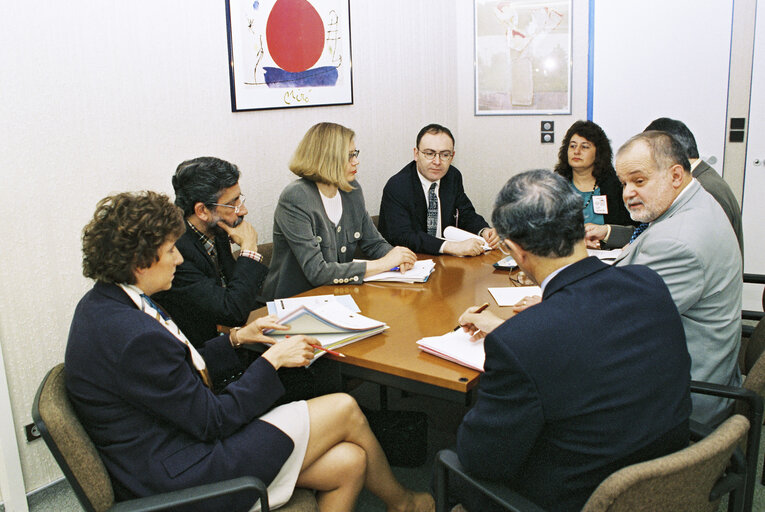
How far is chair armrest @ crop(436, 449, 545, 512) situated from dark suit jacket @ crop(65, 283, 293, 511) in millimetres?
485

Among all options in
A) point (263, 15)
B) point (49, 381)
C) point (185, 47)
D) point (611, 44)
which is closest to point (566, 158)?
point (611, 44)

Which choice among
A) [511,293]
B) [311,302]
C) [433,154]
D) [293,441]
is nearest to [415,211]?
[433,154]

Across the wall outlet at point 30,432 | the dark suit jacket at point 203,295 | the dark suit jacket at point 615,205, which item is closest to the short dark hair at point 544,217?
the dark suit jacket at point 203,295

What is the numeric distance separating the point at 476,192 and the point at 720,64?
6.78ft

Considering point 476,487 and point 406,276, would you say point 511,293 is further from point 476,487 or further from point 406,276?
point 476,487

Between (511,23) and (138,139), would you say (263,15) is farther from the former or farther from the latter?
(511,23)

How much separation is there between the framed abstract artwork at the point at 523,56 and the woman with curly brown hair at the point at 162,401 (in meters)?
3.77

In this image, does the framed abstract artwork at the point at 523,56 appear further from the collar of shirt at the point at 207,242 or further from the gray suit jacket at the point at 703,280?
the collar of shirt at the point at 207,242

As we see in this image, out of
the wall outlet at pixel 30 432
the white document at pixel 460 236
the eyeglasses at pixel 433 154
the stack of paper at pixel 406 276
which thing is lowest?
the wall outlet at pixel 30 432

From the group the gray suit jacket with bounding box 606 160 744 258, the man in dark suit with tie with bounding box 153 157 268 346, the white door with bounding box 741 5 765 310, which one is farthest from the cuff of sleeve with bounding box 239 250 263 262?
the white door with bounding box 741 5 765 310

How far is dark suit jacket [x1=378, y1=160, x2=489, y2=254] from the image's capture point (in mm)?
3430

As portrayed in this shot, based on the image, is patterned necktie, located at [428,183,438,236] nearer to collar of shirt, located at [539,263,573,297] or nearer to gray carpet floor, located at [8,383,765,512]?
gray carpet floor, located at [8,383,765,512]

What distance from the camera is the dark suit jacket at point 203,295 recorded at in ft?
7.59

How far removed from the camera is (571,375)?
130 centimetres
